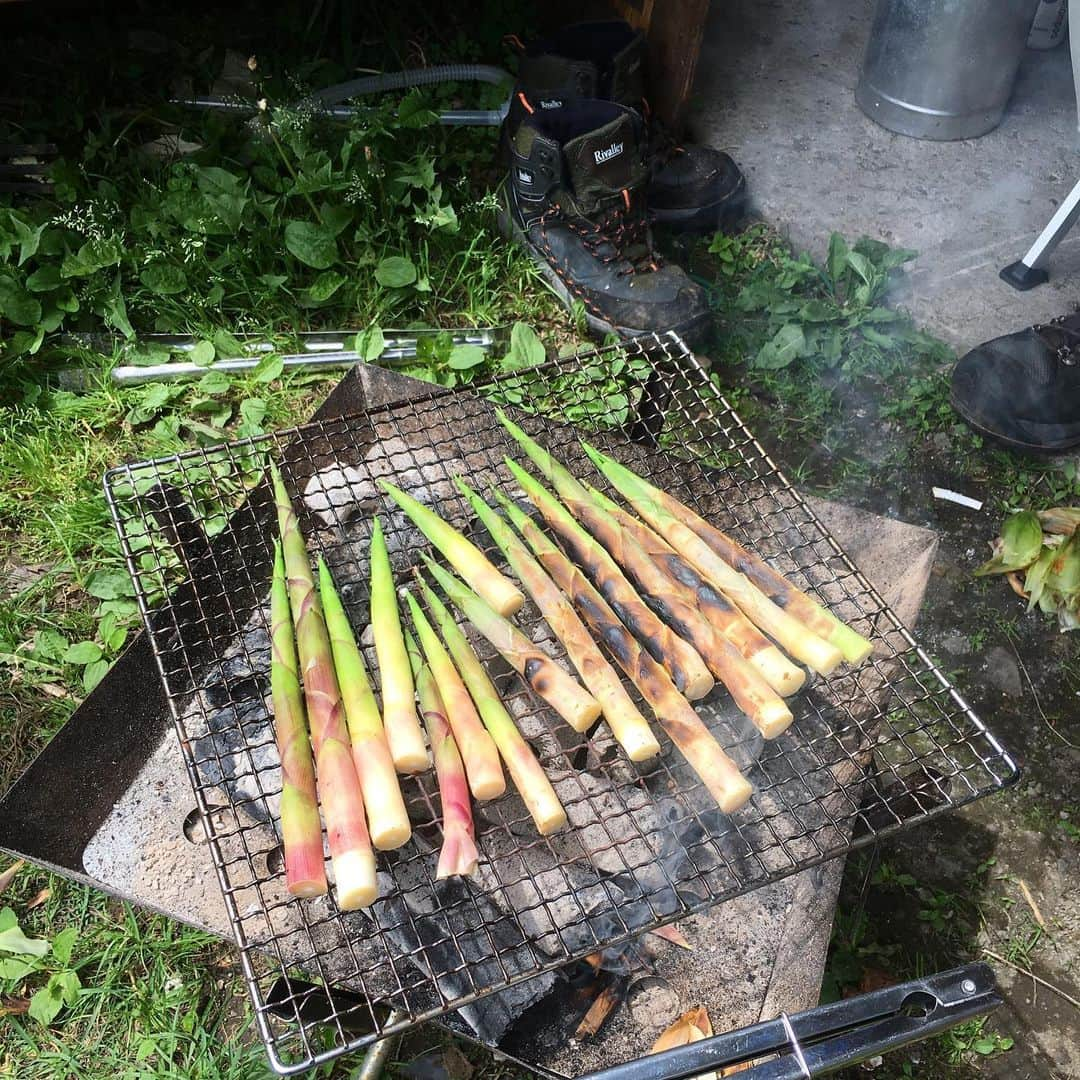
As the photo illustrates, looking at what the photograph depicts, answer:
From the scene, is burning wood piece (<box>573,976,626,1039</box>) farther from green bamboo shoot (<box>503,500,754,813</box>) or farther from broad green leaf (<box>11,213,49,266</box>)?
broad green leaf (<box>11,213,49,266</box>)

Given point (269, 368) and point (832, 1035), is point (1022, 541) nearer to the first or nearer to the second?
point (832, 1035)

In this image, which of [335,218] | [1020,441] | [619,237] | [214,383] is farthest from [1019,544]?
[214,383]

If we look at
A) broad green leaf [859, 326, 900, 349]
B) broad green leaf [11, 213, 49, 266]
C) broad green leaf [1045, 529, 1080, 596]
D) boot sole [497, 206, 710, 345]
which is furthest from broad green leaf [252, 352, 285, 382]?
broad green leaf [1045, 529, 1080, 596]

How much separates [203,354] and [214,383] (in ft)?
0.66

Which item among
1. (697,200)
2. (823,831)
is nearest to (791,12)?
(697,200)

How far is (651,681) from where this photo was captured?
2.85 meters

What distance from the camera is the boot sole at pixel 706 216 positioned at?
5.96 metres

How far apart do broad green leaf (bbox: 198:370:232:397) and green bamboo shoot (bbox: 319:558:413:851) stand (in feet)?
7.34

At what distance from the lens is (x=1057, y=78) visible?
7375 mm

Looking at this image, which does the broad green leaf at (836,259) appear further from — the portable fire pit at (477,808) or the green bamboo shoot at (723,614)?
the green bamboo shoot at (723,614)

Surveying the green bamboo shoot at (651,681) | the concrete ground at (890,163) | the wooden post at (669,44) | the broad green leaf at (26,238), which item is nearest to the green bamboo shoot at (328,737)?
the green bamboo shoot at (651,681)

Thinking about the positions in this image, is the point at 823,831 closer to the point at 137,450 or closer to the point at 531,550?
the point at 531,550

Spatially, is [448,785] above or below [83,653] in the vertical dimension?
above

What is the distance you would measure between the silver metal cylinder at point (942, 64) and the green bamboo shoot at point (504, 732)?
212 inches
